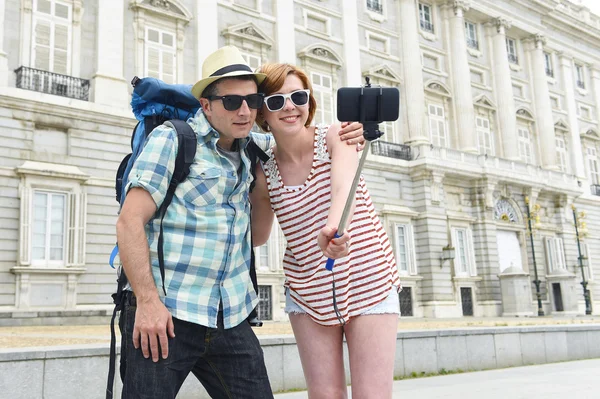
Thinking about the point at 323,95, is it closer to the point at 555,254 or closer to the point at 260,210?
the point at 555,254

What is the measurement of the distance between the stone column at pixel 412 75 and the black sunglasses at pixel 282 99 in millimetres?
24770

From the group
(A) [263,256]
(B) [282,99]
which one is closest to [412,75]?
(A) [263,256]

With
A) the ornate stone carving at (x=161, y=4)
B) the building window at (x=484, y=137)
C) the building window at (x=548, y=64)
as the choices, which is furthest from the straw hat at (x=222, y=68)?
the building window at (x=548, y=64)

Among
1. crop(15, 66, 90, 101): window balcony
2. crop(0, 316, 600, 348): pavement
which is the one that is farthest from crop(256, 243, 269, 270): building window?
crop(15, 66, 90, 101): window balcony

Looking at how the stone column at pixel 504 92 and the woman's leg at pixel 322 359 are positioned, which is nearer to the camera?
the woman's leg at pixel 322 359

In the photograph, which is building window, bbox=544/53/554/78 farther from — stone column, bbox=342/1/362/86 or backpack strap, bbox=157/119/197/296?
backpack strap, bbox=157/119/197/296

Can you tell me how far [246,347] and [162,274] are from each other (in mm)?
507

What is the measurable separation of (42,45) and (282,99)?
55.8 feet

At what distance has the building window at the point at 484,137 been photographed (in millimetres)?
30594

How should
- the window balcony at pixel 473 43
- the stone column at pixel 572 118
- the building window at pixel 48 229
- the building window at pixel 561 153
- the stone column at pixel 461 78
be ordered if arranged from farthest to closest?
the stone column at pixel 572 118 → the building window at pixel 561 153 → the window balcony at pixel 473 43 → the stone column at pixel 461 78 → the building window at pixel 48 229

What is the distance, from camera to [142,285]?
92.3 inches

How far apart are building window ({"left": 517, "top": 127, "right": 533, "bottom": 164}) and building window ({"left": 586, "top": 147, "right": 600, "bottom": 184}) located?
20.7 ft

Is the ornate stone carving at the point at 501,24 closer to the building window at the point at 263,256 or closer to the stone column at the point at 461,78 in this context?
the stone column at the point at 461,78

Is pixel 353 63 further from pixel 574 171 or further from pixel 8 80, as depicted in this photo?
pixel 574 171
